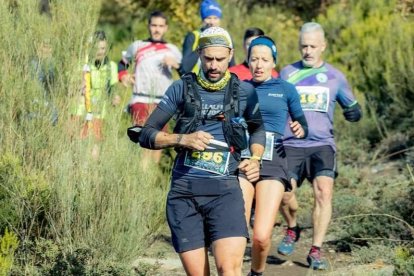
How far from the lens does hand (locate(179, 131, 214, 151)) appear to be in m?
6.31

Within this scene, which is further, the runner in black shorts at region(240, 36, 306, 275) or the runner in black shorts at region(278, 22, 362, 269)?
the runner in black shorts at region(278, 22, 362, 269)

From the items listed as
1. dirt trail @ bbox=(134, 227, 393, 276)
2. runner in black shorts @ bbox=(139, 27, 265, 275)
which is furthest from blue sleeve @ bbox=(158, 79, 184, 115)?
dirt trail @ bbox=(134, 227, 393, 276)

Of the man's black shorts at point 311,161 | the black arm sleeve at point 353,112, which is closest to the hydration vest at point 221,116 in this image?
the man's black shorts at point 311,161

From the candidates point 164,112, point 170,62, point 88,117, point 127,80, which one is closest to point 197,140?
point 164,112

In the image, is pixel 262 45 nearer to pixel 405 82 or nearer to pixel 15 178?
pixel 15 178

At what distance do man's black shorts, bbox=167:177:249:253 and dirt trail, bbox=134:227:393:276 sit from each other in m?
1.59

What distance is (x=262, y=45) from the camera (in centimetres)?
814

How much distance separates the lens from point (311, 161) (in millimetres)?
9391

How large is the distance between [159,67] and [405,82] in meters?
4.16

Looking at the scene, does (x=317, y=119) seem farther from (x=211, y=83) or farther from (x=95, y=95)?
(x=211, y=83)

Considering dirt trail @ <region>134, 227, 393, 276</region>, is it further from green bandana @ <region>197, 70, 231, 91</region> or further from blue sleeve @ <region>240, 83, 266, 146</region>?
green bandana @ <region>197, 70, 231, 91</region>

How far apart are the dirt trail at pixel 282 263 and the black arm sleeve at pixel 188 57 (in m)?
1.81

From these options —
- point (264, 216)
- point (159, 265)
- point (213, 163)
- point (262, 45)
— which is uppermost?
point (262, 45)

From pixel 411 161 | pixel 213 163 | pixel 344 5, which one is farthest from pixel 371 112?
pixel 213 163
